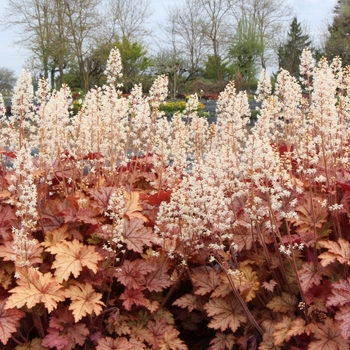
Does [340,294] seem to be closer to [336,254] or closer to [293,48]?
[336,254]

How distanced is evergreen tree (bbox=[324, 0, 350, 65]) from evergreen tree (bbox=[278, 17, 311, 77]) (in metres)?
2.65

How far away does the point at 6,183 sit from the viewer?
4.27m

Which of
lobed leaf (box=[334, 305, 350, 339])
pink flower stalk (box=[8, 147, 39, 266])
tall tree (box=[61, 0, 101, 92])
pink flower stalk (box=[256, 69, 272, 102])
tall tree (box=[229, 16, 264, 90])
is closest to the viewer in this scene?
lobed leaf (box=[334, 305, 350, 339])

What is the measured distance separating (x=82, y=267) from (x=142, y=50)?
48.4 meters

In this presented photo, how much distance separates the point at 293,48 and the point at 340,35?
4.16 meters

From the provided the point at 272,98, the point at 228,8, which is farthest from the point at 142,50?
the point at 272,98

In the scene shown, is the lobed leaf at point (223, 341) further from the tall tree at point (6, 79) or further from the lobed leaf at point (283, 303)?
the tall tree at point (6, 79)

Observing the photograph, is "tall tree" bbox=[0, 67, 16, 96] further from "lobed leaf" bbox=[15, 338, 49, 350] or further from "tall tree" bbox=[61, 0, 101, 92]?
"lobed leaf" bbox=[15, 338, 49, 350]

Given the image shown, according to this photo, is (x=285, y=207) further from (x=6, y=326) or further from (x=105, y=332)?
(x=6, y=326)

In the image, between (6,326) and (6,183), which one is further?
(6,183)

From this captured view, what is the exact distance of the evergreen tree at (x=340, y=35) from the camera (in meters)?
36.5

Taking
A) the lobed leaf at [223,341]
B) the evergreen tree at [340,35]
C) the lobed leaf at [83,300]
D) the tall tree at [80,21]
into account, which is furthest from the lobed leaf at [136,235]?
the tall tree at [80,21]

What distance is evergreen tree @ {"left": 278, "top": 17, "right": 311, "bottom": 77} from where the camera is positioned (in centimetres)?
4166

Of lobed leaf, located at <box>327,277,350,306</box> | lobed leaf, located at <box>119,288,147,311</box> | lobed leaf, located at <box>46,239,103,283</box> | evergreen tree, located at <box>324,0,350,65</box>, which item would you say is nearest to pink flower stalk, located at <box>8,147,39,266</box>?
lobed leaf, located at <box>46,239,103,283</box>
